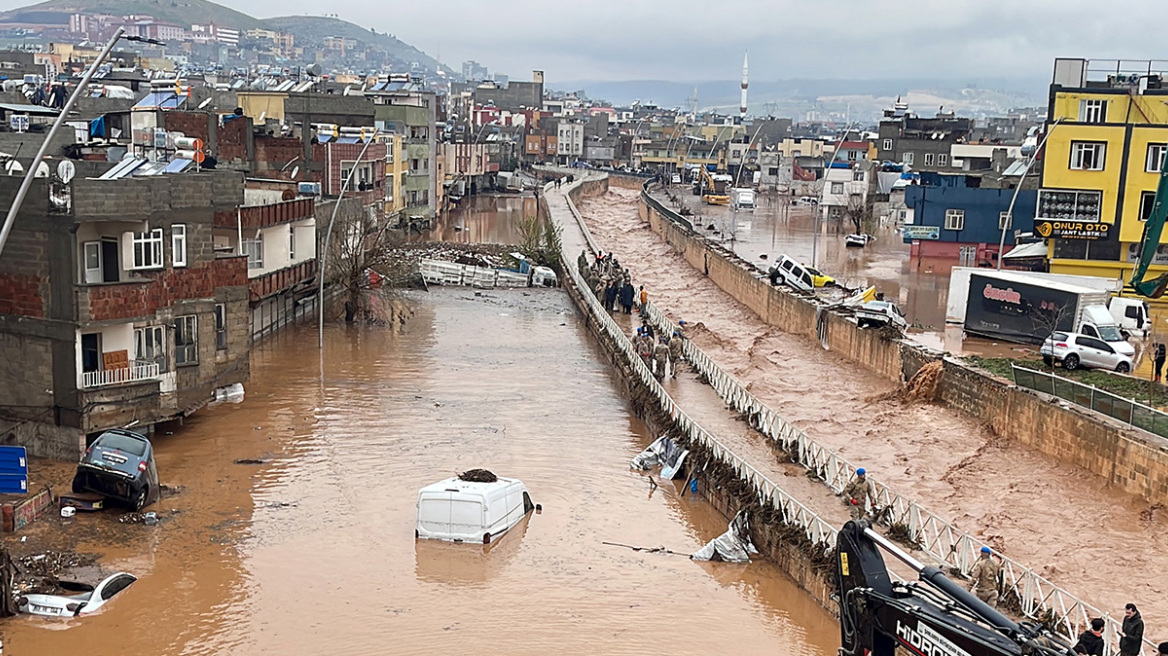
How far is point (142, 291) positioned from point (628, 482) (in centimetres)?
1032

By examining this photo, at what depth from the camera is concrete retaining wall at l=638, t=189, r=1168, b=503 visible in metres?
22.4

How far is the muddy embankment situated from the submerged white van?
4.22m

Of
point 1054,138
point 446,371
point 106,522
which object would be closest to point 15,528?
point 106,522

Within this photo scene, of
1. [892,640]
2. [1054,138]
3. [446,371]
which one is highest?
[1054,138]

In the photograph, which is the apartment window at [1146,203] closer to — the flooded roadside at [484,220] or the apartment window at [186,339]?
the apartment window at [186,339]

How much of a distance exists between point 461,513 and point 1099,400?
12448mm

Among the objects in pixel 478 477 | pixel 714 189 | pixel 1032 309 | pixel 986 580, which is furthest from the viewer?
pixel 714 189

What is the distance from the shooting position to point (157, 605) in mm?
18188

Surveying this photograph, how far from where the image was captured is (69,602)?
1742cm

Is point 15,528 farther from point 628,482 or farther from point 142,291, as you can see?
point 628,482

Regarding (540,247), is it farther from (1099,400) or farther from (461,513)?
(461,513)

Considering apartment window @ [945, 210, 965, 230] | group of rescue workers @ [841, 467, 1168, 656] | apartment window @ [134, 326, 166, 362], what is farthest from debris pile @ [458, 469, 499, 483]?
apartment window @ [945, 210, 965, 230]

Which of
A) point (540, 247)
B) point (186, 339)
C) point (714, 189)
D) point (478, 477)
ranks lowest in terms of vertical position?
point (478, 477)

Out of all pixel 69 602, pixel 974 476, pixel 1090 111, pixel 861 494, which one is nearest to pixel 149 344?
pixel 69 602
